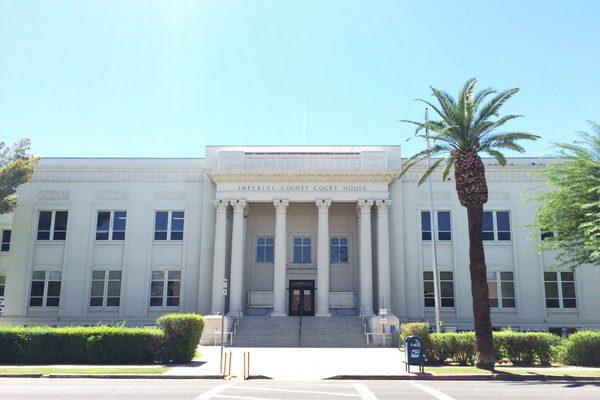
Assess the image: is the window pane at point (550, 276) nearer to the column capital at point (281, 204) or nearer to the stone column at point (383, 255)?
the stone column at point (383, 255)

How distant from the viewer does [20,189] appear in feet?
133

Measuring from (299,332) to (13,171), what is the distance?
21.1 meters

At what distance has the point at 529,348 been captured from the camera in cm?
2194

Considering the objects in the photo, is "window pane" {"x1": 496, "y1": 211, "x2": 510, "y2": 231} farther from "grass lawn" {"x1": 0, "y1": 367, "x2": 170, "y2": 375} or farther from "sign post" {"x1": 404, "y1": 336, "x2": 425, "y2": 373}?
"grass lawn" {"x1": 0, "y1": 367, "x2": 170, "y2": 375}

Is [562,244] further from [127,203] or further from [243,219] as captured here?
[127,203]

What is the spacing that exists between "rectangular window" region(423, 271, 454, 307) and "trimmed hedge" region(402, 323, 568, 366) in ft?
54.5

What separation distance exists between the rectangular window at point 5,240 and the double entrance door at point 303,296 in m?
21.2

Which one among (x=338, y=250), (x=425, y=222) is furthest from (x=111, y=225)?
(x=425, y=222)

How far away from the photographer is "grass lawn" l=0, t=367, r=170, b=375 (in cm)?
1914

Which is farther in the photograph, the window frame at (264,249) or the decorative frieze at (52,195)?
the window frame at (264,249)

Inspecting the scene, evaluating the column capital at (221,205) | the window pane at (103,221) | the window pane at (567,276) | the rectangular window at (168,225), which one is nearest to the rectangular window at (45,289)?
the window pane at (103,221)

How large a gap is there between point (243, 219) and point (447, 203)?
14.8 metres

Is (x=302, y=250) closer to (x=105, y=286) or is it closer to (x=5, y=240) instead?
(x=105, y=286)

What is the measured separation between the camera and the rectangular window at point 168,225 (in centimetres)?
4044
